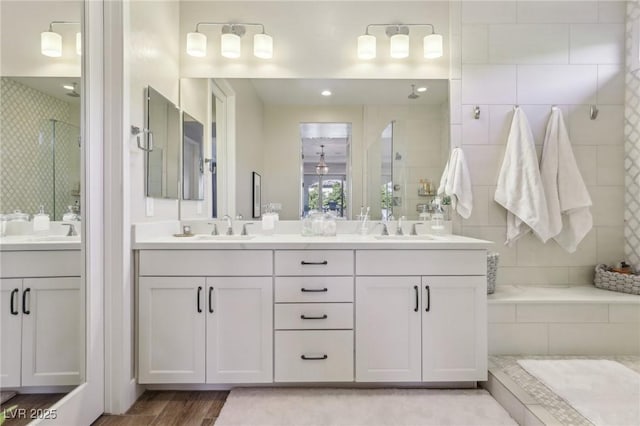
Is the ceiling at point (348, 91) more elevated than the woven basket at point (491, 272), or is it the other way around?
the ceiling at point (348, 91)

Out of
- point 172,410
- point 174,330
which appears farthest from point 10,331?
point 172,410

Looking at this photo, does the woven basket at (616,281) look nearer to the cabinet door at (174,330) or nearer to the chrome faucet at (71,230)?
the cabinet door at (174,330)

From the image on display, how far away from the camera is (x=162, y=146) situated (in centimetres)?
205

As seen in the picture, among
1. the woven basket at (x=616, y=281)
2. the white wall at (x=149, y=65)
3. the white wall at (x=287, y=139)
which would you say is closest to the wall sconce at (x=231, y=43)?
the white wall at (x=149, y=65)

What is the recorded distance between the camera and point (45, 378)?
1312mm

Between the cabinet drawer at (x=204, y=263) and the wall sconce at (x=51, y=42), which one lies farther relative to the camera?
the cabinet drawer at (x=204, y=263)

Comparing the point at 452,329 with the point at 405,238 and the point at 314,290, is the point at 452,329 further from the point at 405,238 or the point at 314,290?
the point at 314,290

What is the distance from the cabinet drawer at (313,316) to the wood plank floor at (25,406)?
3.14 ft

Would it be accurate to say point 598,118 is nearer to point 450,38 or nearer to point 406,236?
point 450,38

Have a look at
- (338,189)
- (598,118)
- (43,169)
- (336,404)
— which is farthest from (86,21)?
(598,118)

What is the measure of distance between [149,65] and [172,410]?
186 cm

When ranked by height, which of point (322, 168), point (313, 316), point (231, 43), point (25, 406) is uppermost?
point (231, 43)

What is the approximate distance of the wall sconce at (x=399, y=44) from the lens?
223cm

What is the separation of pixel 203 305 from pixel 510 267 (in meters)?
2.07
